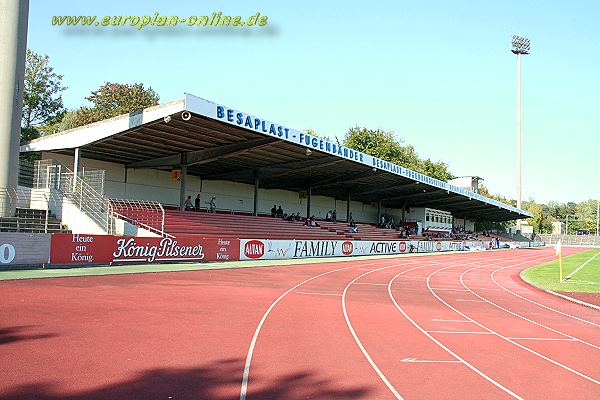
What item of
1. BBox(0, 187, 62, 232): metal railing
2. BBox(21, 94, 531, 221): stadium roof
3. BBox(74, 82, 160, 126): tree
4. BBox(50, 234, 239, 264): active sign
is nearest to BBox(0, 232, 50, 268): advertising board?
BBox(50, 234, 239, 264): active sign

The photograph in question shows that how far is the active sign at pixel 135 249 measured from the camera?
18.6 metres

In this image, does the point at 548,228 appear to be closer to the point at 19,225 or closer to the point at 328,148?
the point at 328,148

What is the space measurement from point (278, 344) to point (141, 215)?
63.6 ft

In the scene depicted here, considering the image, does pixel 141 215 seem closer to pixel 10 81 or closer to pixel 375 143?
pixel 10 81

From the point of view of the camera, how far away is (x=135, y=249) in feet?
69.4

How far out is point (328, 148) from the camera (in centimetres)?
3123

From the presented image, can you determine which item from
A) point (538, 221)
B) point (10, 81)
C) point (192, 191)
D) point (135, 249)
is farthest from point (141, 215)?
point (538, 221)

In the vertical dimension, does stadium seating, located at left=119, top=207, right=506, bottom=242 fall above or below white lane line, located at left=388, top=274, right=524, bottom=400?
above

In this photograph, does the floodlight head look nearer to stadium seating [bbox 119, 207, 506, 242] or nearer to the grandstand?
the grandstand

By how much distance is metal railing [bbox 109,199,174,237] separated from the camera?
81.3ft

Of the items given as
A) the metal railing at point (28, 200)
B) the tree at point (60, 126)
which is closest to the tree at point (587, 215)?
the tree at point (60, 126)

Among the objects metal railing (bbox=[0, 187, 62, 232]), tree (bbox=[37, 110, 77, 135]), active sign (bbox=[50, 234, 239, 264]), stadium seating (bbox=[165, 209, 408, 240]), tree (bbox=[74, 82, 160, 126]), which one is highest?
tree (bbox=[74, 82, 160, 126])

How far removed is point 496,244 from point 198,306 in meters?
62.2

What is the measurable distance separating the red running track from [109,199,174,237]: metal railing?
939 centimetres
